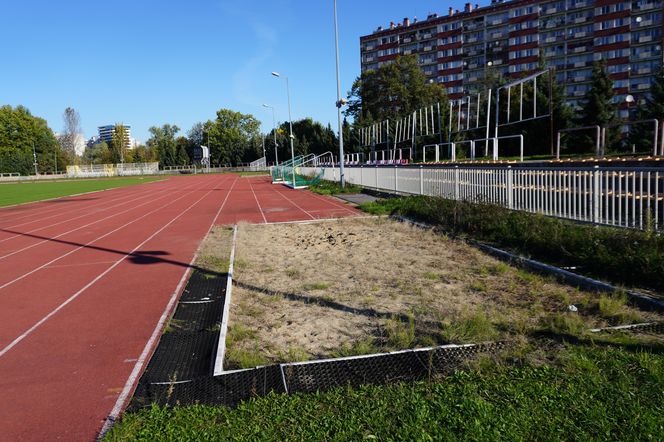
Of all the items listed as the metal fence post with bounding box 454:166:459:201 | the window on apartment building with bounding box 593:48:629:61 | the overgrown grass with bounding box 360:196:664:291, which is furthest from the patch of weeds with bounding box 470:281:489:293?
the window on apartment building with bounding box 593:48:629:61

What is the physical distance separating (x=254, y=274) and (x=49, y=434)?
4.67 metres

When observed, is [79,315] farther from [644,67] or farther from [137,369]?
[644,67]

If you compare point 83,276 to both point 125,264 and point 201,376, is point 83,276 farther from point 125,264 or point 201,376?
point 201,376

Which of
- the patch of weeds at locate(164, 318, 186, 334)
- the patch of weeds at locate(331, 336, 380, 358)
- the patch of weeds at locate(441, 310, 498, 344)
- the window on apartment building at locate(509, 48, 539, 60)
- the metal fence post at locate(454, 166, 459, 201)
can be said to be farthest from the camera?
the window on apartment building at locate(509, 48, 539, 60)

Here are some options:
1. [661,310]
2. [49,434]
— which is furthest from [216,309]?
[661,310]

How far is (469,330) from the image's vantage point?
486 centimetres

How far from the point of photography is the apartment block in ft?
239

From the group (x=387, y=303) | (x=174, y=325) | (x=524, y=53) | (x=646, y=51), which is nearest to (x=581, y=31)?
(x=524, y=53)

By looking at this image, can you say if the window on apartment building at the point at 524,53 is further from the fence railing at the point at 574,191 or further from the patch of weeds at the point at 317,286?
the patch of weeds at the point at 317,286

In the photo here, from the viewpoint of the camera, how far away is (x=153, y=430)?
3.30 m

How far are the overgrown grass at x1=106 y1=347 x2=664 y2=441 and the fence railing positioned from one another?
13.1 ft

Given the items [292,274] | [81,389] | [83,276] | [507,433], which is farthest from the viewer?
[83,276]

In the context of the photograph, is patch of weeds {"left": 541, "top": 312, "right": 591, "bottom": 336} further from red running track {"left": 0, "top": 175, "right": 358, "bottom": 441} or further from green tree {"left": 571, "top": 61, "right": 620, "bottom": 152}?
green tree {"left": 571, "top": 61, "right": 620, "bottom": 152}

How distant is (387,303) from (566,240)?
3.61 m
